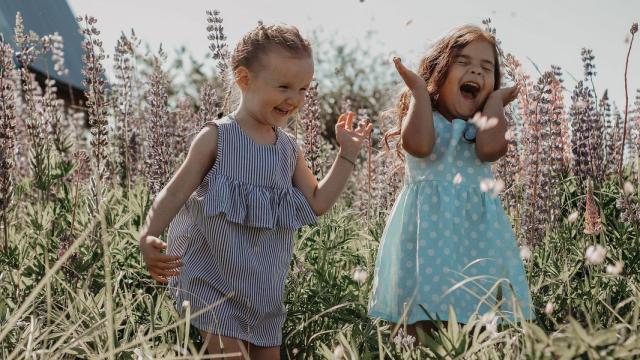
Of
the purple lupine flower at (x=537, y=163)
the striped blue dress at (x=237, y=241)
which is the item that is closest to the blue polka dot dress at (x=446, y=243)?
the striped blue dress at (x=237, y=241)

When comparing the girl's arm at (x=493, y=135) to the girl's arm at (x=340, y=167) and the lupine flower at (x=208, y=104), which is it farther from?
the lupine flower at (x=208, y=104)

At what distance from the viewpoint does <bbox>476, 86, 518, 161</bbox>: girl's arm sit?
10.3 feet

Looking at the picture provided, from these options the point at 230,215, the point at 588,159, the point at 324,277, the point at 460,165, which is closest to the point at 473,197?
the point at 460,165

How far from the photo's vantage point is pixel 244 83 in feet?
10.2

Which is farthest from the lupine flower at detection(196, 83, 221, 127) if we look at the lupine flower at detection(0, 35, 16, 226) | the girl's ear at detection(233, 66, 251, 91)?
the girl's ear at detection(233, 66, 251, 91)

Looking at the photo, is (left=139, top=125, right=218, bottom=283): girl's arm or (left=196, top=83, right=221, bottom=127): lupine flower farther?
(left=196, top=83, right=221, bottom=127): lupine flower

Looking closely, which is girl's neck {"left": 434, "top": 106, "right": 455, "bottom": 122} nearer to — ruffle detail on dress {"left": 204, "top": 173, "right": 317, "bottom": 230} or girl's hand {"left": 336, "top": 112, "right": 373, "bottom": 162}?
girl's hand {"left": 336, "top": 112, "right": 373, "bottom": 162}

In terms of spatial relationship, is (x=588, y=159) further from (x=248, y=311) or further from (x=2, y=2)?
(x=2, y=2)

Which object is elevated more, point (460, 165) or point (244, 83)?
point (244, 83)

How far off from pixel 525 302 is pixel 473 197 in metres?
0.46

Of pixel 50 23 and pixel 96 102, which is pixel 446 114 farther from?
pixel 50 23

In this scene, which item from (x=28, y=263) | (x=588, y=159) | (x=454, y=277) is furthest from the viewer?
(x=588, y=159)

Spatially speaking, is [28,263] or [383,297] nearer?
[383,297]

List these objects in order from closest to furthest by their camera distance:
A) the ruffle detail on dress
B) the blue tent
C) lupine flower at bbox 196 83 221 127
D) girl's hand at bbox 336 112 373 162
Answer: the ruffle detail on dress < girl's hand at bbox 336 112 373 162 < lupine flower at bbox 196 83 221 127 < the blue tent
